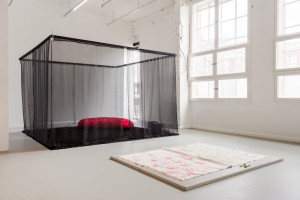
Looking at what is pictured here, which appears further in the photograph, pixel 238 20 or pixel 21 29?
pixel 21 29

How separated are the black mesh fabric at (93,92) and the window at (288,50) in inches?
86.5

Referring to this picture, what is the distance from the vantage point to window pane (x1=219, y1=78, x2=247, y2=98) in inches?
214

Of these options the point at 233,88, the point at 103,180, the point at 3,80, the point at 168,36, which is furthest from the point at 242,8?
the point at 3,80

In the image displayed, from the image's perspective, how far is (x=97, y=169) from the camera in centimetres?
286

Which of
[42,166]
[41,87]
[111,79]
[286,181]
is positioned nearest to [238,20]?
[111,79]

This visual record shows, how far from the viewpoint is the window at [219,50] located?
18.0ft

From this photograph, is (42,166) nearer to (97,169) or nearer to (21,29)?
(97,169)

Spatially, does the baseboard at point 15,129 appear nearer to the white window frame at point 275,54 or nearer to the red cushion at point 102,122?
the red cushion at point 102,122

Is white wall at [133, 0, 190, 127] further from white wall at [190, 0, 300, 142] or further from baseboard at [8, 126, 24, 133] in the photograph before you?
baseboard at [8, 126, 24, 133]

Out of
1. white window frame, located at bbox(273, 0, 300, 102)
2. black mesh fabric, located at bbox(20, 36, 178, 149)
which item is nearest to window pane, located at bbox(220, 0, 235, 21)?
white window frame, located at bbox(273, 0, 300, 102)

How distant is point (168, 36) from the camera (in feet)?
23.3

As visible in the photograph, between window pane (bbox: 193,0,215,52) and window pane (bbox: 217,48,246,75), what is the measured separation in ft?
1.54

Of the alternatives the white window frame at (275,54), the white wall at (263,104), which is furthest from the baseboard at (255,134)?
the white window frame at (275,54)

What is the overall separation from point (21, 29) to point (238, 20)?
5.53 m
